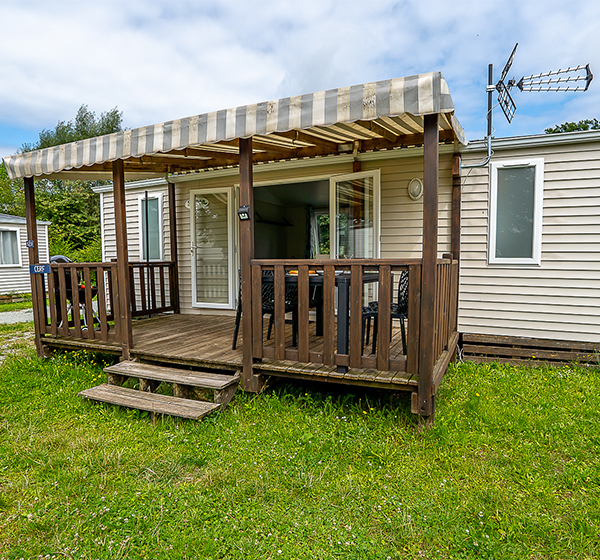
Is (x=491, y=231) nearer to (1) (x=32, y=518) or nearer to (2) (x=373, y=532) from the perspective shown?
(2) (x=373, y=532)

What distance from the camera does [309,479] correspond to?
227 cm

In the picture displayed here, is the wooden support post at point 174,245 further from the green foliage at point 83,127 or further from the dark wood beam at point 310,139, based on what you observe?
the green foliage at point 83,127

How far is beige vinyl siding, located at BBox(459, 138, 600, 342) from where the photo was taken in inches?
164

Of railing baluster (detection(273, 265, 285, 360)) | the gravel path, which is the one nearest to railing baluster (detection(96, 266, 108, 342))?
railing baluster (detection(273, 265, 285, 360))

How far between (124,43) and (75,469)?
58.3 ft

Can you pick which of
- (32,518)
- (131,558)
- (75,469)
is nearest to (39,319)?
(75,469)

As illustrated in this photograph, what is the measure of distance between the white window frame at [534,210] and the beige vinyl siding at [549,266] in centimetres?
4

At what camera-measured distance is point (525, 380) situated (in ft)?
12.5

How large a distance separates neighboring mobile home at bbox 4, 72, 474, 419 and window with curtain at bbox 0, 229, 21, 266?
25.7 feet

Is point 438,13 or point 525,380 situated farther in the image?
point 438,13

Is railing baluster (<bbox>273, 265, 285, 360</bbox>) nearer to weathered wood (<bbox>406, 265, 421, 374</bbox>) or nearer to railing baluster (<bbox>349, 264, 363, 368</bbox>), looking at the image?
railing baluster (<bbox>349, 264, 363, 368</bbox>)

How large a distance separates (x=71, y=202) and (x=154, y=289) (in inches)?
657

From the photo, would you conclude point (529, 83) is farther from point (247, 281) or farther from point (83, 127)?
point (83, 127)

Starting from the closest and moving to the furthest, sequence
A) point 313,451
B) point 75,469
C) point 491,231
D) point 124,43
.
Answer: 1. point 75,469
2. point 313,451
3. point 491,231
4. point 124,43
